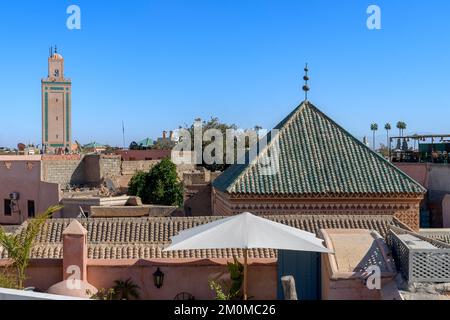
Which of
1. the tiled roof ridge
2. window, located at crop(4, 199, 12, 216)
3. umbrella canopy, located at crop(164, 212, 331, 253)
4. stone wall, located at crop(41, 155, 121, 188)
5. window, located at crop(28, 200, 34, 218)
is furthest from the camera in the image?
stone wall, located at crop(41, 155, 121, 188)

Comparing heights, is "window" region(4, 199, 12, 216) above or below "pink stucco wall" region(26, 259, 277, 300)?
below

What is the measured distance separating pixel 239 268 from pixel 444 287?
3230 millimetres

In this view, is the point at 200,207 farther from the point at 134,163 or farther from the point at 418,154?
the point at 134,163

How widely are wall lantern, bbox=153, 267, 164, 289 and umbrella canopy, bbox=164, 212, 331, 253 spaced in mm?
910

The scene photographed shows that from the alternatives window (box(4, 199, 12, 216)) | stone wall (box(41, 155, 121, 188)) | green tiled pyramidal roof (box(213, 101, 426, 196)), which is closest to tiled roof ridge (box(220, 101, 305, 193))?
green tiled pyramidal roof (box(213, 101, 426, 196))

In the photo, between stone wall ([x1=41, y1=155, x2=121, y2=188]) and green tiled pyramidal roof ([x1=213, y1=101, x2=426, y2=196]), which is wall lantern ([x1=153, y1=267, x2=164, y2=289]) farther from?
stone wall ([x1=41, y1=155, x2=121, y2=188])

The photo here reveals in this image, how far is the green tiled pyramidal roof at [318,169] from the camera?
535 inches

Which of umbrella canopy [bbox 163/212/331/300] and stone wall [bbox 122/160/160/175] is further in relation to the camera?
stone wall [bbox 122/160/160/175]

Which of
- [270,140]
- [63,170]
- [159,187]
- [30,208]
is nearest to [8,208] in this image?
[30,208]

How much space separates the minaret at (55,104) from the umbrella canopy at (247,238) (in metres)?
44.6

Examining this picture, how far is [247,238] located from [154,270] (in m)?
2.02

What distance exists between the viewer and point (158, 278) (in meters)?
8.99

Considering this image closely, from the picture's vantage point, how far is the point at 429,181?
23.8m

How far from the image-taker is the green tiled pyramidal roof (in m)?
13.6
